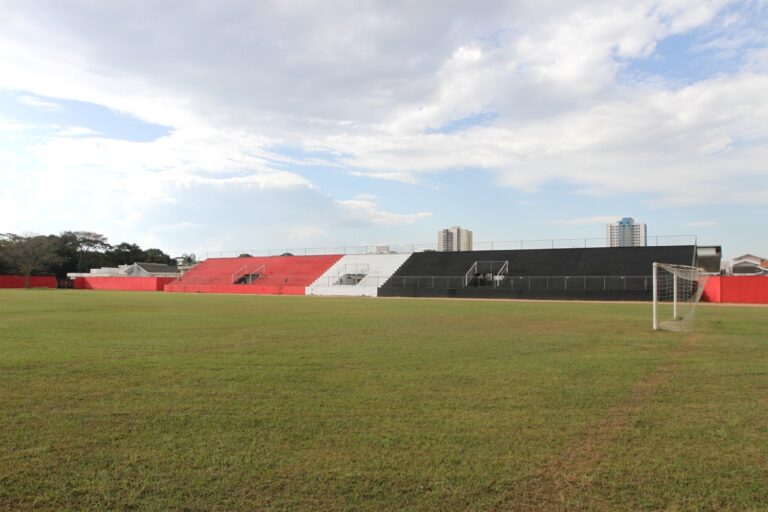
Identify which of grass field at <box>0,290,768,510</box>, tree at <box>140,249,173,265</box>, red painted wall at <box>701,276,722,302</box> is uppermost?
tree at <box>140,249,173,265</box>

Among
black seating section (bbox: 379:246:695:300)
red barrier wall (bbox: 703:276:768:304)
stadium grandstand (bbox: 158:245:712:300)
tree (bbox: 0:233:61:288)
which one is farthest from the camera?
tree (bbox: 0:233:61:288)

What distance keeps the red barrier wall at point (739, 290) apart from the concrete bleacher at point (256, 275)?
40450 mm

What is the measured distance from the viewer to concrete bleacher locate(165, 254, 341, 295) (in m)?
66.4

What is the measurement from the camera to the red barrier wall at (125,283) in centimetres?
7662

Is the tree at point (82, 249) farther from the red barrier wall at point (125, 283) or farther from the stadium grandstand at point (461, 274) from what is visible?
the stadium grandstand at point (461, 274)

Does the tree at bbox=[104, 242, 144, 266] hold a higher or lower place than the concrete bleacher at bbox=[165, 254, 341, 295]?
higher

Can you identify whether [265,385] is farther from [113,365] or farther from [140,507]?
[140,507]

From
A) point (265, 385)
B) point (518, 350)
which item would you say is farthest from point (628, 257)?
point (265, 385)

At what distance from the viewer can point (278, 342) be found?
1355 cm

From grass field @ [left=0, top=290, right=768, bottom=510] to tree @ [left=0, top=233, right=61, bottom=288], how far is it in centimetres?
8562

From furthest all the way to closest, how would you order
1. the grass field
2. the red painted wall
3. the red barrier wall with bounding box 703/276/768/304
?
the red painted wall → the red barrier wall with bounding box 703/276/768/304 → the grass field

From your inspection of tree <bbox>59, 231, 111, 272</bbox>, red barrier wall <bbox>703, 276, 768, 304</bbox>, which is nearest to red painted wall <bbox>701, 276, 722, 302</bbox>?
red barrier wall <bbox>703, 276, 768, 304</bbox>

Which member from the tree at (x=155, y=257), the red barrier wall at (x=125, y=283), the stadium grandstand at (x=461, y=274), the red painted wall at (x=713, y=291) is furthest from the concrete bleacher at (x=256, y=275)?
the tree at (x=155, y=257)

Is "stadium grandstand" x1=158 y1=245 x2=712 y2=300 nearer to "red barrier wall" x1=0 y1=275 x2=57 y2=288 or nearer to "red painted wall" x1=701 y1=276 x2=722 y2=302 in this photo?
"red painted wall" x1=701 y1=276 x2=722 y2=302
